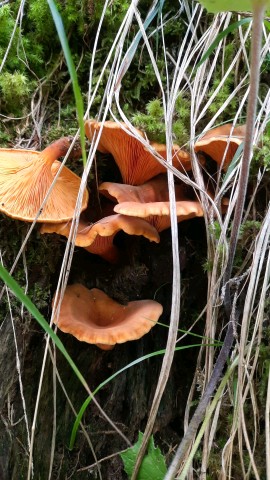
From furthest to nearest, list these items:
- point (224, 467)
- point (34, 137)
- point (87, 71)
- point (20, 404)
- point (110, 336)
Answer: point (87, 71), point (34, 137), point (20, 404), point (110, 336), point (224, 467)

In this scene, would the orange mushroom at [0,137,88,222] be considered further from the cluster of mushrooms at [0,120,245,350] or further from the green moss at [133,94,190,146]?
the green moss at [133,94,190,146]

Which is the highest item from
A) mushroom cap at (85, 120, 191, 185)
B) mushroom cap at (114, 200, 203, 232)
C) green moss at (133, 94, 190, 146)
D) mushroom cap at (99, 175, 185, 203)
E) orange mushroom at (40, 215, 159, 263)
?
green moss at (133, 94, 190, 146)

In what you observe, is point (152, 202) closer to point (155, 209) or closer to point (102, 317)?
point (155, 209)

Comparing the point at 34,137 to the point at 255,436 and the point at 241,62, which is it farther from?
the point at 255,436

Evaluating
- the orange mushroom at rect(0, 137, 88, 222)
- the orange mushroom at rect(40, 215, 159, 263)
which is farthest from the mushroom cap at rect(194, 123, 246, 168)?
the orange mushroom at rect(0, 137, 88, 222)

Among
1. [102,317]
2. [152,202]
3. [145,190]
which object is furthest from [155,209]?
[102,317]

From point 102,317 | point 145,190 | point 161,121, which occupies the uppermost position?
point 161,121

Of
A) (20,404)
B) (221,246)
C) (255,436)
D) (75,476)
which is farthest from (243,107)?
(75,476)
